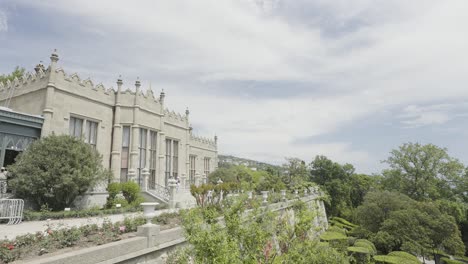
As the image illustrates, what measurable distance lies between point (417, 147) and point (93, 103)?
34981mm

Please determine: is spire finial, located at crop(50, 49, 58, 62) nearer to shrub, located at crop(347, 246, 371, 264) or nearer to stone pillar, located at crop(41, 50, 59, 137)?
stone pillar, located at crop(41, 50, 59, 137)

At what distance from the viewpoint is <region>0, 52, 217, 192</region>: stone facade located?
15352mm

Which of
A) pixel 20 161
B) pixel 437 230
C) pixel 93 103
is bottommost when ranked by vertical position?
pixel 437 230

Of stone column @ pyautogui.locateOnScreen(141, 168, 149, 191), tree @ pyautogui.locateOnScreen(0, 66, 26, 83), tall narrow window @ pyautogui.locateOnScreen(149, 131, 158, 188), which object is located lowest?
stone column @ pyautogui.locateOnScreen(141, 168, 149, 191)

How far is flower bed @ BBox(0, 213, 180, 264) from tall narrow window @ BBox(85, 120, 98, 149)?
12540mm

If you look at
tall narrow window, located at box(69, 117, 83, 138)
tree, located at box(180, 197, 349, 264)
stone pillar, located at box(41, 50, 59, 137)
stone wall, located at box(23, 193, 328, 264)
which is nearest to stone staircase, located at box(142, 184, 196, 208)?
tall narrow window, located at box(69, 117, 83, 138)

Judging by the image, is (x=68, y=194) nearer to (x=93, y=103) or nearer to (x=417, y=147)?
(x=93, y=103)

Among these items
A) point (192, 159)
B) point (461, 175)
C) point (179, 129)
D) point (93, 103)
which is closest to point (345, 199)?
point (461, 175)

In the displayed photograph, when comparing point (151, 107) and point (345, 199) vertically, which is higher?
point (151, 107)

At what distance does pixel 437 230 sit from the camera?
20.4m

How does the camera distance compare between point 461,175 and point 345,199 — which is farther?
point 345,199

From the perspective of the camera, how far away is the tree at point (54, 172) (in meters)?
11.4

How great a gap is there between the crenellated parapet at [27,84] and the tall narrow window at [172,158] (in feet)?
35.2

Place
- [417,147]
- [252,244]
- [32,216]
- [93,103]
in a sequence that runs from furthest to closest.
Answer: [417,147] → [93,103] → [32,216] → [252,244]
